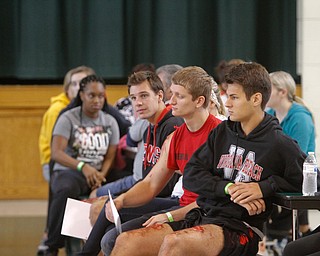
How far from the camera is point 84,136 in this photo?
253 inches

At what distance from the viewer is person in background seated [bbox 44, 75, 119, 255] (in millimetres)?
6242

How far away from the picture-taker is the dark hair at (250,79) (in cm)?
398

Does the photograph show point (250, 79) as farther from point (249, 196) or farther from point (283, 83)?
point (283, 83)

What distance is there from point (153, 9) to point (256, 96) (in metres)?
5.17

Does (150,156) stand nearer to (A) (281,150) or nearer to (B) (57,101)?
(A) (281,150)

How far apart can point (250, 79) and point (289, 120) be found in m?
1.92

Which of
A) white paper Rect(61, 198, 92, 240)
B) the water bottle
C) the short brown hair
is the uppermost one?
the short brown hair

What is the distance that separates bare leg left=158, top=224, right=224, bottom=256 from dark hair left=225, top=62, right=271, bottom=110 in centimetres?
64

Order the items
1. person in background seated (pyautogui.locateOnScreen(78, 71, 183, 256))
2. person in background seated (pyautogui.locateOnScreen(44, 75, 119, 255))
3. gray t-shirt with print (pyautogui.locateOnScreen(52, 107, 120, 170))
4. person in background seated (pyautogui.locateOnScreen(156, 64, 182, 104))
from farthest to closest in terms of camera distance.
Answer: gray t-shirt with print (pyautogui.locateOnScreen(52, 107, 120, 170)) → person in background seated (pyautogui.locateOnScreen(44, 75, 119, 255)) → person in background seated (pyautogui.locateOnScreen(156, 64, 182, 104)) → person in background seated (pyautogui.locateOnScreen(78, 71, 183, 256))

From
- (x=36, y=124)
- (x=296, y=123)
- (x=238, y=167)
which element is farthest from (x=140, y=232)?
(x=36, y=124)

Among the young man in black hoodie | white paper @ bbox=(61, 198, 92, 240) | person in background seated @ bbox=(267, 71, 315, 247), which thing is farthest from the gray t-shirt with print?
the young man in black hoodie

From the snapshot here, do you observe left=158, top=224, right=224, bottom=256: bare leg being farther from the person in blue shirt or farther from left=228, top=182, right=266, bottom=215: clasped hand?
the person in blue shirt

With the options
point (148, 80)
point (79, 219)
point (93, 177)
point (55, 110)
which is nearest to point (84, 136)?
point (93, 177)

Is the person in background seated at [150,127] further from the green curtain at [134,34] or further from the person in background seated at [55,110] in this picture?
the green curtain at [134,34]
